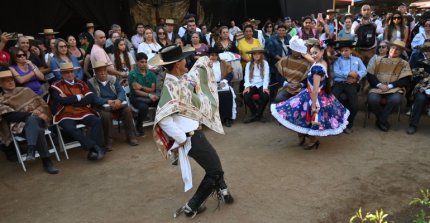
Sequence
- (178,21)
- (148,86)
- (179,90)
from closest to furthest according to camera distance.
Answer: (179,90) → (148,86) → (178,21)

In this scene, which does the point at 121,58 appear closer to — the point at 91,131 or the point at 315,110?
the point at 91,131

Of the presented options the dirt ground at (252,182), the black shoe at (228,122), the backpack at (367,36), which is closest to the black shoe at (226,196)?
the dirt ground at (252,182)

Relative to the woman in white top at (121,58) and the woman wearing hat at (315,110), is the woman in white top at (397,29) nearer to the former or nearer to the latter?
the woman wearing hat at (315,110)

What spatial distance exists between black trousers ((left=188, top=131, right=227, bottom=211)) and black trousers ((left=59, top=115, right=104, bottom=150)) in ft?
7.59

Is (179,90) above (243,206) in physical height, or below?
above

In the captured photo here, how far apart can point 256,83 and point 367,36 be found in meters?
2.56

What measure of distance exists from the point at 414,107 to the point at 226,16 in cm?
824

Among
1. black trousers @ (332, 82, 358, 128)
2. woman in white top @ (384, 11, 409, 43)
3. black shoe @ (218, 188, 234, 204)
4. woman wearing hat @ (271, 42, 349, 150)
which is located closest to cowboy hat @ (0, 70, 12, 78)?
black shoe @ (218, 188, 234, 204)

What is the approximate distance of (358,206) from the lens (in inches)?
138

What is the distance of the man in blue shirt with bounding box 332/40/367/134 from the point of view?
5.79 m

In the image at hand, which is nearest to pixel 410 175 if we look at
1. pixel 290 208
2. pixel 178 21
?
pixel 290 208

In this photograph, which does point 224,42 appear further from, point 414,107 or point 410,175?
point 410,175

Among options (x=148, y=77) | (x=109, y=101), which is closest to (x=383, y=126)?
(x=148, y=77)

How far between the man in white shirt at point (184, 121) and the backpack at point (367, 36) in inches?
194
